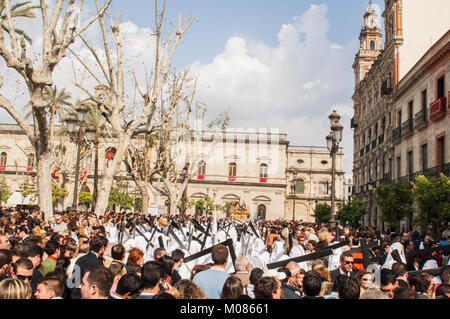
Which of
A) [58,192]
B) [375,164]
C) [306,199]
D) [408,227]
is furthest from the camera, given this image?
[306,199]

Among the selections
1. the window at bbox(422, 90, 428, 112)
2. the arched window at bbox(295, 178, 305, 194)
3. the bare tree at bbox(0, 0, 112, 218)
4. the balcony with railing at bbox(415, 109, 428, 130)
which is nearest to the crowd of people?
the bare tree at bbox(0, 0, 112, 218)

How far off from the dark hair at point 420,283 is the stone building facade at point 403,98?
18374 mm

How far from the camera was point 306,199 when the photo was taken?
67.6 metres

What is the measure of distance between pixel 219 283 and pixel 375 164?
32.5 m

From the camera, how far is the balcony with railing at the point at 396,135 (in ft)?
93.4

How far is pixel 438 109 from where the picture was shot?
2194 centimetres

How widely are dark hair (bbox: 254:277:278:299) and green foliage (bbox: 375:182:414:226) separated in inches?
761

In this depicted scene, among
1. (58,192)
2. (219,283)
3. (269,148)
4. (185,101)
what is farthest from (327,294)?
(269,148)

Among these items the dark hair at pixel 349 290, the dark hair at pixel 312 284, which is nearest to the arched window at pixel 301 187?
the dark hair at pixel 312 284

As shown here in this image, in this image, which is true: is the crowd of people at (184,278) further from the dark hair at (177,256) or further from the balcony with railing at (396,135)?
the balcony with railing at (396,135)

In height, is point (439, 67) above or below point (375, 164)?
above

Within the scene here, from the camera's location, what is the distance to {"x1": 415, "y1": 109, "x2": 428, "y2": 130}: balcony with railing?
2408cm

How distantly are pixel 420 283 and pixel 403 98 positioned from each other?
25707 millimetres
